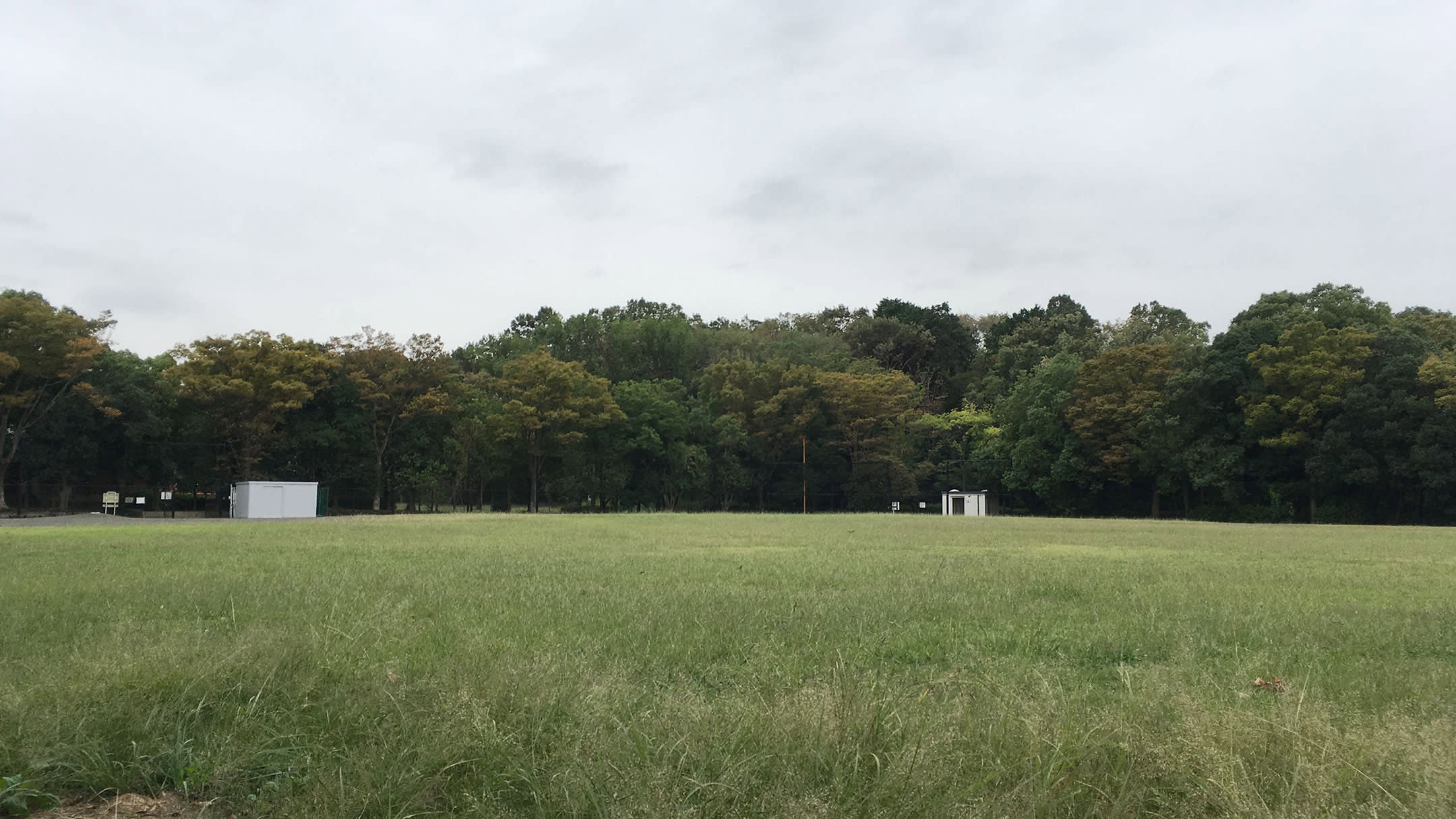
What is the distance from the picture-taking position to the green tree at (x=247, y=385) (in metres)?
45.9

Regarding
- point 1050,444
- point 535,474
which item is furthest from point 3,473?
point 1050,444

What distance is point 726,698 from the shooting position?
4742 mm

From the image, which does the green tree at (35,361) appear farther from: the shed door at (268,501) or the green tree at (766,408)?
the green tree at (766,408)

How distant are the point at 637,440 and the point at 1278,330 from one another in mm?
35204

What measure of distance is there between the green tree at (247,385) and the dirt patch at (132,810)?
1825 inches

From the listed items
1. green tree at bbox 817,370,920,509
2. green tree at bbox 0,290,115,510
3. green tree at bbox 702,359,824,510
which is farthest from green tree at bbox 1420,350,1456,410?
green tree at bbox 0,290,115,510

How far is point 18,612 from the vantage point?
302 inches

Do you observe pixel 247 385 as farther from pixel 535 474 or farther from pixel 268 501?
pixel 535 474

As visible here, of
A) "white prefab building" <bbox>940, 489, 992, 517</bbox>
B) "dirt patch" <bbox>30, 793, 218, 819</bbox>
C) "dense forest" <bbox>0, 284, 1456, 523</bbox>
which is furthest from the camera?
"white prefab building" <bbox>940, 489, 992, 517</bbox>

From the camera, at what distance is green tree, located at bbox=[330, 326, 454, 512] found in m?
50.8

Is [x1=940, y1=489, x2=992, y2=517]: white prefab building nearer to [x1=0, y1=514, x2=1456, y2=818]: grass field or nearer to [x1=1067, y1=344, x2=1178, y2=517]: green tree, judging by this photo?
[x1=1067, y1=344, x2=1178, y2=517]: green tree

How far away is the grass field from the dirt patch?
3.0 inches

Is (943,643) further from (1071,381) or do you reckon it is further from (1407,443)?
(1071,381)

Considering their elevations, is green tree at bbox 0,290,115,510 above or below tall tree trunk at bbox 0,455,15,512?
above
